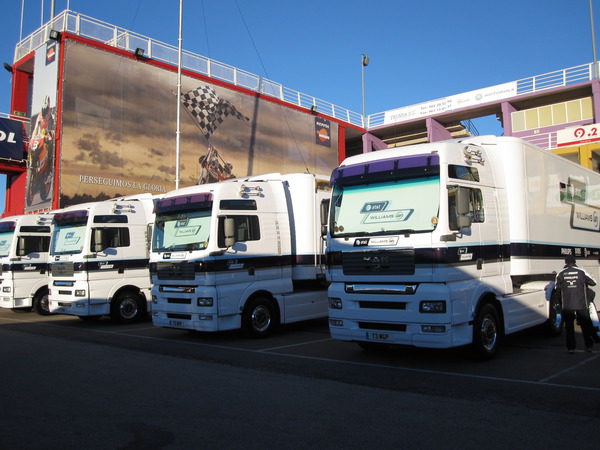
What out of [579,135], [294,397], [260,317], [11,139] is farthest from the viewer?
[11,139]

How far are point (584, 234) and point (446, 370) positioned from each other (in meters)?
5.93

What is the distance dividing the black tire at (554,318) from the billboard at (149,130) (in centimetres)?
2099

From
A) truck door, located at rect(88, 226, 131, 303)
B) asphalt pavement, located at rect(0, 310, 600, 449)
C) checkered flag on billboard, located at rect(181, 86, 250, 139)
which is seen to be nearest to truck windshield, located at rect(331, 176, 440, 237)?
asphalt pavement, located at rect(0, 310, 600, 449)

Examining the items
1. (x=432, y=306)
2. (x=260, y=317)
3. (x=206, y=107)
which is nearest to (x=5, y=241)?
(x=260, y=317)

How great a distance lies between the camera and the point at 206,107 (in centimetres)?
3105

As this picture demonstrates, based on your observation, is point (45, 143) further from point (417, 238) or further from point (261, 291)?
point (417, 238)

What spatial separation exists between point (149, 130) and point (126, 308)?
50.7 ft

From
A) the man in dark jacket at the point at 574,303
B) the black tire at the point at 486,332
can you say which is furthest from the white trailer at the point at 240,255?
the man in dark jacket at the point at 574,303

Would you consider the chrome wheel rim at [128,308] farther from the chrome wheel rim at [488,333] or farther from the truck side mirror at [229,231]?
the chrome wheel rim at [488,333]

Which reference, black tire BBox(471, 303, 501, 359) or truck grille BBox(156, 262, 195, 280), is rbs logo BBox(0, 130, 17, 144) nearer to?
truck grille BBox(156, 262, 195, 280)

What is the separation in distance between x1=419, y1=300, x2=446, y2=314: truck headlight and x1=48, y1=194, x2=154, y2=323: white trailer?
9139 millimetres

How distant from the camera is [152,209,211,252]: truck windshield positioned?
10758 mm

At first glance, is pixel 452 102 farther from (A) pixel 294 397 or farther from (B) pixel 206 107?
(A) pixel 294 397

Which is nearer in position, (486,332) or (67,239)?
(486,332)
